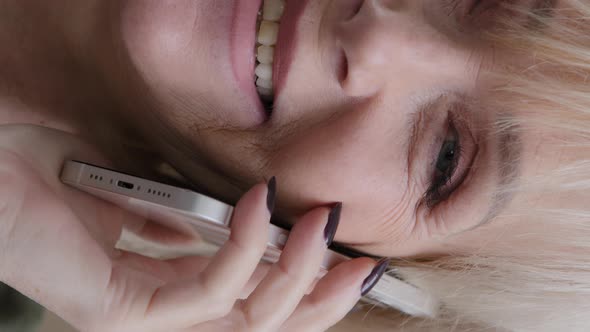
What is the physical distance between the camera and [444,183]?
128 centimetres

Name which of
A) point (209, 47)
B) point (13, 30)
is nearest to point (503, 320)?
point (209, 47)

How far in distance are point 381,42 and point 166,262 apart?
2.42ft

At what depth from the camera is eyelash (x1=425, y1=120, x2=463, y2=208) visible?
123cm

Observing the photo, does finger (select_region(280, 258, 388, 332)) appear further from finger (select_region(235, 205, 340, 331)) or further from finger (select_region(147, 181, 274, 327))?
finger (select_region(147, 181, 274, 327))

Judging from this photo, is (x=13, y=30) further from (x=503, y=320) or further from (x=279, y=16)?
(x=503, y=320)

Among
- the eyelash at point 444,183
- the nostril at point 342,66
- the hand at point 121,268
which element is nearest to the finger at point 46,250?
the hand at point 121,268

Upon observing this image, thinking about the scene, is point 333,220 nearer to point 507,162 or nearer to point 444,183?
point 444,183

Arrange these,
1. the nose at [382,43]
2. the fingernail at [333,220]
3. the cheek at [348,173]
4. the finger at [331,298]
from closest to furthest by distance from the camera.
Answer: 1. the nose at [382,43]
2. the cheek at [348,173]
3. the fingernail at [333,220]
4. the finger at [331,298]

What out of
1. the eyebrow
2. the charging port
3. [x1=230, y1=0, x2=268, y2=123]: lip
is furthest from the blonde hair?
the charging port

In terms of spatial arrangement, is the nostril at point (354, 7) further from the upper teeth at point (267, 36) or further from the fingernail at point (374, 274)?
the fingernail at point (374, 274)

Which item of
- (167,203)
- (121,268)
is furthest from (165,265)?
(167,203)

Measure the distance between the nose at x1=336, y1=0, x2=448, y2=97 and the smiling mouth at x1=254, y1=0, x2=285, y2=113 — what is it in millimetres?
169

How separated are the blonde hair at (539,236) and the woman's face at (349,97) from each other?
48 millimetres

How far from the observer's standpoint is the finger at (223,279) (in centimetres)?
116
